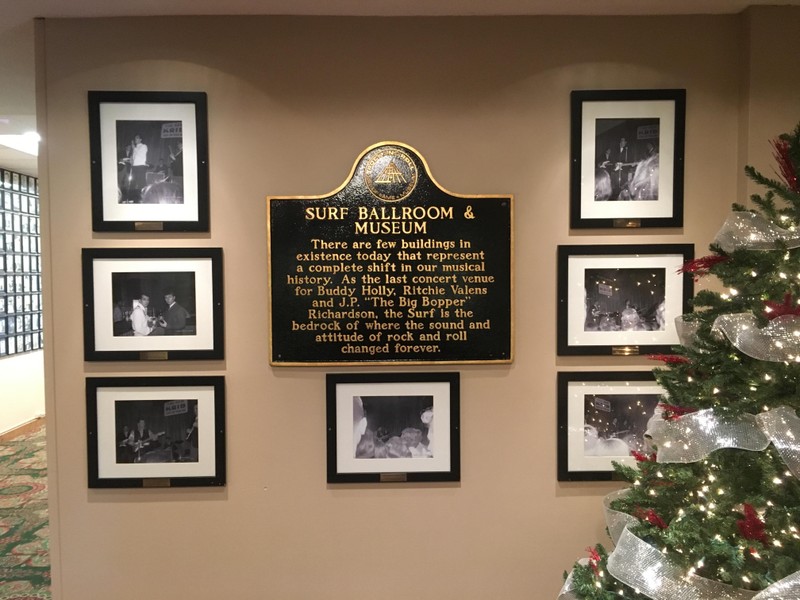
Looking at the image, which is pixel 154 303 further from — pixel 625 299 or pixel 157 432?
pixel 625 299

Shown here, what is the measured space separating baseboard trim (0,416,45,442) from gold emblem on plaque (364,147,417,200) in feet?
16.1

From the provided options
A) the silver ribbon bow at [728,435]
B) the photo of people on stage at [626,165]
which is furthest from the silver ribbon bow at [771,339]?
the photo of people on stage at [626,165]

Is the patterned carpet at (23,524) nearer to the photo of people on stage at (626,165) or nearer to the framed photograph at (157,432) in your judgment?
the framed photograph at (157,432)

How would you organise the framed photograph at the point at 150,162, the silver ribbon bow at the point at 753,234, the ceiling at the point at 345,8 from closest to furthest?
1. the silver ribbon bow at the point at 753,234
2. the ceiling at the point at 345,8
3. the framed photograph at the point at 150,162

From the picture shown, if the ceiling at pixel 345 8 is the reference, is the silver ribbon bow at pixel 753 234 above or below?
below

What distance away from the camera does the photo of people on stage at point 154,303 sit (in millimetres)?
2096

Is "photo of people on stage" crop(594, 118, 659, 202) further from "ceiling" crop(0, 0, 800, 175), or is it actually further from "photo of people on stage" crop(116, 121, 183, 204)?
"photo of people on stage" crop(116, 121, 183, 204)

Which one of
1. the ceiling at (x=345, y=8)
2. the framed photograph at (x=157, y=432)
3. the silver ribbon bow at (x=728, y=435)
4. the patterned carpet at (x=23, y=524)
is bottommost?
the patterned carpet at (x=23, y=524)

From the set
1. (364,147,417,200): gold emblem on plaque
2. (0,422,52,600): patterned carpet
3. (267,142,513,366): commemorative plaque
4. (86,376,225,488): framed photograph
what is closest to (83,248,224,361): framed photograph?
(86,376,225,488): framed photograph

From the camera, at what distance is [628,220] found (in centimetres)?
211

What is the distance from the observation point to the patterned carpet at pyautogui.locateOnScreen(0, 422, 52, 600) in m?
2.55

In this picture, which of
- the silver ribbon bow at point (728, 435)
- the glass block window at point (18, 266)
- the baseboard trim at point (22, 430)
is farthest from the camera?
the baseboard trim at point (22, 430)

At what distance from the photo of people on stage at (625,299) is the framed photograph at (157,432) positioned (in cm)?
161

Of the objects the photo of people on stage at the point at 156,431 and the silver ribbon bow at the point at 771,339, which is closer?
the silver ribbon bow at the point at 771,339
